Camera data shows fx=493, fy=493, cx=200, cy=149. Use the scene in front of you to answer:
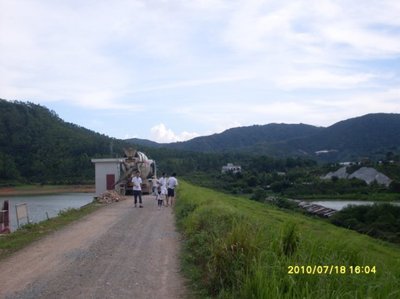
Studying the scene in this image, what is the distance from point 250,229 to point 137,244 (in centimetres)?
464

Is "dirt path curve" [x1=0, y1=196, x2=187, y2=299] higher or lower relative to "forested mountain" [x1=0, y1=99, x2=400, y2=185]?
lower

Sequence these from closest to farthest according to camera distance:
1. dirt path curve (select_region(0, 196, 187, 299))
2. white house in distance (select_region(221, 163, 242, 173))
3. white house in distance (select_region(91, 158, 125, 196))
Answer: dirt path curve (select_region(0, 196, 187, 299)), white house in distance (select_region(91, 158, 125, 196)), white house in distance (select_region(221, 163, 242, 173))

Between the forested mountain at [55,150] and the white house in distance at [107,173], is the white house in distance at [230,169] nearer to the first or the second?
the forested mountain at [55,150]

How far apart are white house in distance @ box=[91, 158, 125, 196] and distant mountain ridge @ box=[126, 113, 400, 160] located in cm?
8408

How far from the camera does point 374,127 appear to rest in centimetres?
13912

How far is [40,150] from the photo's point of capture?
69.6m

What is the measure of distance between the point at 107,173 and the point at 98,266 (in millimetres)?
24736

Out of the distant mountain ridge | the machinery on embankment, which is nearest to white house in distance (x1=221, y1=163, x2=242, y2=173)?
the distant mountain ridge

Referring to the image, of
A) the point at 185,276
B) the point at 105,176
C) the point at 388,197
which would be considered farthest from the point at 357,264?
the point at 388,197

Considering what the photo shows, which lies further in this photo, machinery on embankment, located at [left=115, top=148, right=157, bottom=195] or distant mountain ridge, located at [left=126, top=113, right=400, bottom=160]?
distant mountain ridge, located at [left=126, top=113, right=400, bottom=160]

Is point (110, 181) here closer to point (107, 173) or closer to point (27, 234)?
point (107, 173)

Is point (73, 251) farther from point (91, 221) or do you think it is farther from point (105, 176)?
point (105, 176)

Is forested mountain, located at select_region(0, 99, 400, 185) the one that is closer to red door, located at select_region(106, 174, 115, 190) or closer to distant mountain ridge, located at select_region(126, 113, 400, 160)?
distant mountain ridge, located at select_region(126, 113, 400, 160)

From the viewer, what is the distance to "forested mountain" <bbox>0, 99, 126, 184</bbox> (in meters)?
66.4
